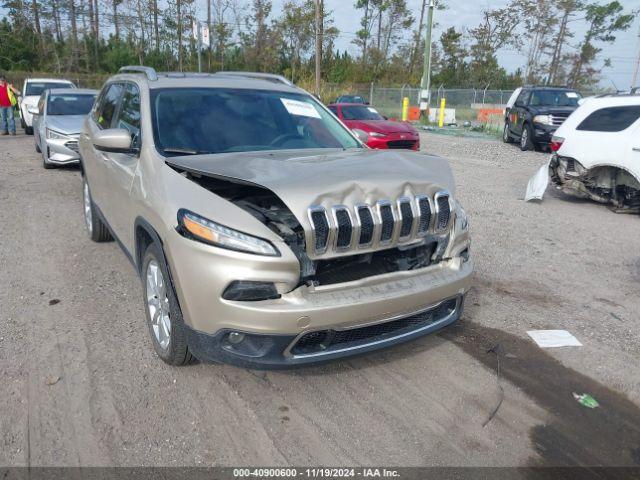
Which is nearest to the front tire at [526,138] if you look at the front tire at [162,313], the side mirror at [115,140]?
the side mirror at [115,140]

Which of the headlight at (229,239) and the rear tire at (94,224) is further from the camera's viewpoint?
the rear tire at (94,224)

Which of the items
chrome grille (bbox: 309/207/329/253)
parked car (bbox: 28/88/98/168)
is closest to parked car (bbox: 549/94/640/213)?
chrome grille (bbox: 309/207/329/253)

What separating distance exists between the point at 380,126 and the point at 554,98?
6264 millimetres

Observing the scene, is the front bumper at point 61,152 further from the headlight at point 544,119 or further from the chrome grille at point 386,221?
the headlight at point 544,119

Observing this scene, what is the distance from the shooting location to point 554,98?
1531 centimetres

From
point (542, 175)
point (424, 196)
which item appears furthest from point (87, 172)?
point (542, 175)

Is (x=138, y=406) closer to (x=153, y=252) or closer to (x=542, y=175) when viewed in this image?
(x=153, y=252)

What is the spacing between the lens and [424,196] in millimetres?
2963

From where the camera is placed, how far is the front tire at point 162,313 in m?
2.80

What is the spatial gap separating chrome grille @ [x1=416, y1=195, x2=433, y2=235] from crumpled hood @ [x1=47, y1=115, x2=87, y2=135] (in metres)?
8.46

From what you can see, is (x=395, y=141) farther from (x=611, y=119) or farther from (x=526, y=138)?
(x=611, y=119)

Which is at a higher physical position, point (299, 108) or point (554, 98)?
point (554, 98)

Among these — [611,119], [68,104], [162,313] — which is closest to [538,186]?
[611,119]

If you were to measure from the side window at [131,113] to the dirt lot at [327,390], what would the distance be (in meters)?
1.37
